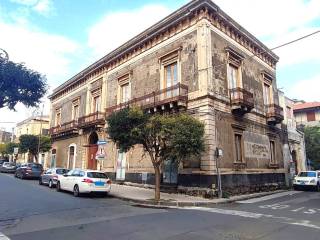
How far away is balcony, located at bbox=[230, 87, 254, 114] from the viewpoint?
60.1 feet

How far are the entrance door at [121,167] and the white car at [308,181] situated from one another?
13184 mm

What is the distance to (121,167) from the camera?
73.2 ft

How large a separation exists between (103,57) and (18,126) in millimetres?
41140

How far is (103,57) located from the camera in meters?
26.5

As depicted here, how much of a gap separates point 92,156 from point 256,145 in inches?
563

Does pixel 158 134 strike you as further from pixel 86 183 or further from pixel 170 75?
pixel 170 75

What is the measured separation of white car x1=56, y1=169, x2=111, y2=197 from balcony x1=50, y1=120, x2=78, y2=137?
13.0 metres

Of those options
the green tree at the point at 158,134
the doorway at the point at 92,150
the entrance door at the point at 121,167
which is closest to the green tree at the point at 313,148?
the entrance door at the point at 121,167

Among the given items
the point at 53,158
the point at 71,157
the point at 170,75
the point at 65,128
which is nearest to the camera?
the point at 170,75

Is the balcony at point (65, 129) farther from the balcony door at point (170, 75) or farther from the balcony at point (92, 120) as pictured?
the balcony door at point (170, 75)

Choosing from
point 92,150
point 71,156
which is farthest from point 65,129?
point 92,150

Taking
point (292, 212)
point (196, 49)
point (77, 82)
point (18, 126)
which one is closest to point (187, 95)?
point (196, 49)

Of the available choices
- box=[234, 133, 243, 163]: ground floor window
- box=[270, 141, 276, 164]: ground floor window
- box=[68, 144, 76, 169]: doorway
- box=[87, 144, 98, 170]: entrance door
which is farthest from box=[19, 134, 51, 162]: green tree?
box=[270, 141, 276, 164]: ground floor window

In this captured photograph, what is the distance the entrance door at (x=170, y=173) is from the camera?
17972mm
